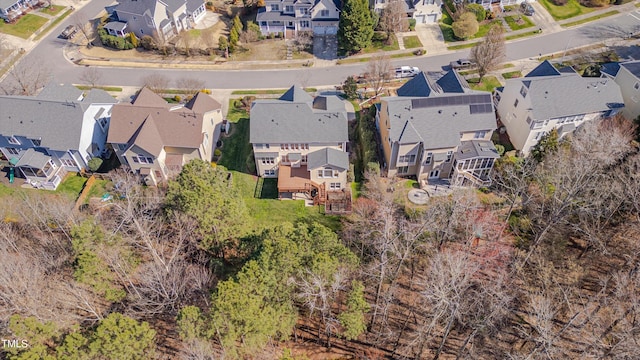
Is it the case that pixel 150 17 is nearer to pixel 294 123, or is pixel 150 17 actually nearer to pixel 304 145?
pixel 294 123

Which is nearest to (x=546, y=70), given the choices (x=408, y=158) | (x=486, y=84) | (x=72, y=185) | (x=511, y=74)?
→ (x=486, y=84)

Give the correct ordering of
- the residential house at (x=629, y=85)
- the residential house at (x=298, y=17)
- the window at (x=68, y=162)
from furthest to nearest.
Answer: the residential house at (x=298, y=17) < the window at (x=68, y=162) < the residential house at (x=629, y=85)

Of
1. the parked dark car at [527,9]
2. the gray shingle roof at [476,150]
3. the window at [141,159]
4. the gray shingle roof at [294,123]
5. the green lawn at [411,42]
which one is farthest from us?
the parked dark car at [527,9]

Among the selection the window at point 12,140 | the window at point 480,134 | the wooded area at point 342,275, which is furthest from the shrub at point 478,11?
the window at point 12,140

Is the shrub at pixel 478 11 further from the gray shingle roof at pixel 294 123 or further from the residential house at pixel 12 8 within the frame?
the residential house at pixel 12 8

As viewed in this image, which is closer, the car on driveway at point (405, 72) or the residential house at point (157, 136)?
the residential house at point (157, 136)

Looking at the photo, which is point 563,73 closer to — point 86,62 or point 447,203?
point 447,203

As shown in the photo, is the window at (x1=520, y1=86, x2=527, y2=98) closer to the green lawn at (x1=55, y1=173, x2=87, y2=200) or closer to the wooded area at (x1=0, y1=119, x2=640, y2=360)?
the wooded area at (x1=0, y1=119, x2=640, y2=360)
